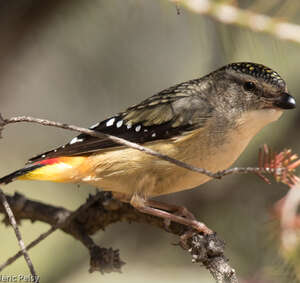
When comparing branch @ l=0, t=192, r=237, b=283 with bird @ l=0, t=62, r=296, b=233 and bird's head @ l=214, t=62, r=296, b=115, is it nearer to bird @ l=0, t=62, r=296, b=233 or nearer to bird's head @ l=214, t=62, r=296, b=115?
bird @ l=0, t=62, r=296, b=233

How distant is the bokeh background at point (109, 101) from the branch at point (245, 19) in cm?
→ 104

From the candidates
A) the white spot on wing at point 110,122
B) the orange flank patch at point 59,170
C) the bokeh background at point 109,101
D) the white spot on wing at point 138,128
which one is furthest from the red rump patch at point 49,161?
the bokeh background at point 109,101

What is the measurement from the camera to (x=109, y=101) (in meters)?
5.35

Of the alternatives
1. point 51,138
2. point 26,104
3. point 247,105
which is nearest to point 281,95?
point 247,105

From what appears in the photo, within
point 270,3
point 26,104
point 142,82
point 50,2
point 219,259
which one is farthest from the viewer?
point 26,104

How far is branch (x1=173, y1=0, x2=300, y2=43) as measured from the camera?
2.25 metres

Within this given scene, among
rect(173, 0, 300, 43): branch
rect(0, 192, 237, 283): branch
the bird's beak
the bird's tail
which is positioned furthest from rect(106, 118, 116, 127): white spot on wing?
rect(173, 0, 300, 43): branch

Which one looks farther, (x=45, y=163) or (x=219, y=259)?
(x=45, y=163)

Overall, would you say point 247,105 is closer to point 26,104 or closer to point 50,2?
point 50,2

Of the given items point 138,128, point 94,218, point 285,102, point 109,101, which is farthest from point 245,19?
point 109,101

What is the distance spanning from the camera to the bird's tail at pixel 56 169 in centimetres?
365

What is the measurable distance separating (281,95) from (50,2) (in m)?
2.07

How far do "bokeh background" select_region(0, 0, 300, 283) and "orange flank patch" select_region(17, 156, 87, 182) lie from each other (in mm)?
847

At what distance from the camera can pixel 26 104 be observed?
6070mm
